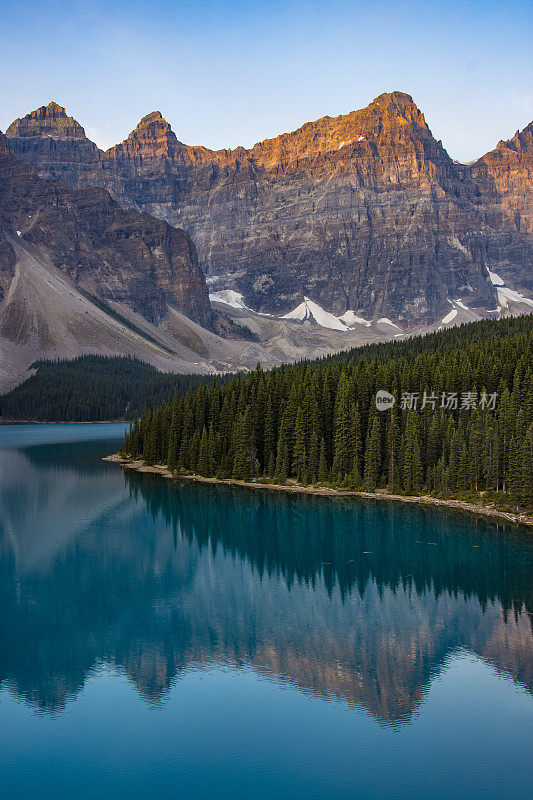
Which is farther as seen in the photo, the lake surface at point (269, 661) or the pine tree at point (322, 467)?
the pine tree at point (322, 467)

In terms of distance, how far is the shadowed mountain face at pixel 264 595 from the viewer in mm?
32531

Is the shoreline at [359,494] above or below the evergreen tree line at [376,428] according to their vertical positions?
below

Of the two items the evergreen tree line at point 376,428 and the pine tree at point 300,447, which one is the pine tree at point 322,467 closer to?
the evergreen tree line at point 376,428

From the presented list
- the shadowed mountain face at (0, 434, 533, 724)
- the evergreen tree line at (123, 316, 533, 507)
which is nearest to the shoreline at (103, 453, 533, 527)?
the evergreen tree line at (123, 316, 533, 507)

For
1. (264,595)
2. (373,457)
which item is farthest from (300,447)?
(264,595)

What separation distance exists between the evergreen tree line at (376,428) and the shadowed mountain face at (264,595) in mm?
8235

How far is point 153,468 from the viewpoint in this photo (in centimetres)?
10262

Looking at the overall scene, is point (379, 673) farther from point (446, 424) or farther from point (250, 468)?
point (250, 468)

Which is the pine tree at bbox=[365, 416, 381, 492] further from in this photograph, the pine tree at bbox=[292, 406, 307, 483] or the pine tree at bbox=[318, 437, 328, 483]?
the pine tree at bbox=[292, 406, 307, 483]

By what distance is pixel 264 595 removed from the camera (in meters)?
44.2

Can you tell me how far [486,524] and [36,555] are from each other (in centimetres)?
3631

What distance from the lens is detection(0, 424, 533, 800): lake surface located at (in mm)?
24406

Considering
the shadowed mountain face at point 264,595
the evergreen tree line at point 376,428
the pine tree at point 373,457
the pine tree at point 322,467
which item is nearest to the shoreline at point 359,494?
the evergreen tree line at point 376,428

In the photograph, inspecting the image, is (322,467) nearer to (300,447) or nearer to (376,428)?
(300,447)
